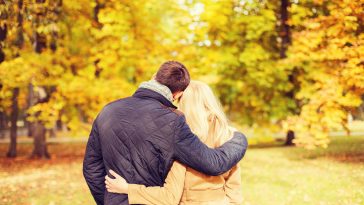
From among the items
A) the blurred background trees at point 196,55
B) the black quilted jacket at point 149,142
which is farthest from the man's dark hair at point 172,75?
the blurred background trees at point 196,55

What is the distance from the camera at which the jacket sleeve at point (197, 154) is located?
3.27 m

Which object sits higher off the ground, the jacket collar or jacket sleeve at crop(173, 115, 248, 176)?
the jacket collar

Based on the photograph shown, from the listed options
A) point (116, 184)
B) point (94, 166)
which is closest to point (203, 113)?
point (116, 184)

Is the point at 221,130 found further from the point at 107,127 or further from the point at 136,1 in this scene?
the point at 136,1

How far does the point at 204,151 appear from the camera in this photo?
334 cm

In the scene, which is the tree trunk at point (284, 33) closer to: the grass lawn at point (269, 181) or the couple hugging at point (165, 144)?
the grass lawn at point (269, 181)

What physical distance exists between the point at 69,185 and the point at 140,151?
9.80 m

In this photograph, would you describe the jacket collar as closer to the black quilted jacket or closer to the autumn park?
the black quilted jacket

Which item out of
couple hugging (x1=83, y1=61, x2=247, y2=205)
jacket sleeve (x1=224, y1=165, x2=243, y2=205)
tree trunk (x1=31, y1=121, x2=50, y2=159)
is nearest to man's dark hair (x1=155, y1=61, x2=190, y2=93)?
couple hugging (x1=83, y1=61, x2=247, y2=205)

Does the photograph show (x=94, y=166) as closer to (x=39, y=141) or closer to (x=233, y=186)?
(x=233, y=186)

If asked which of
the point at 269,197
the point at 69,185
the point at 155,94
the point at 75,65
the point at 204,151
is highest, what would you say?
the point at 155,94

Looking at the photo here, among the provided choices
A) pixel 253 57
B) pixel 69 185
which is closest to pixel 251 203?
pixel 69 185

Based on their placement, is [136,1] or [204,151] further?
[136,1]

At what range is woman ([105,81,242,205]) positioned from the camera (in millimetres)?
3406
